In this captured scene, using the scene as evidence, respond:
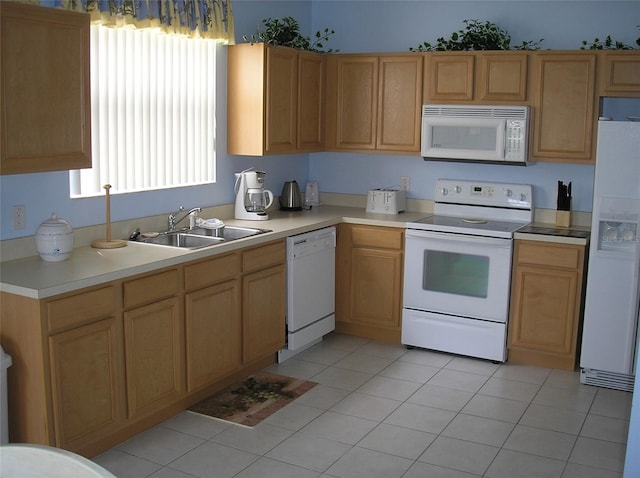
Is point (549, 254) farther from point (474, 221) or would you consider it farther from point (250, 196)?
point (250, 196)

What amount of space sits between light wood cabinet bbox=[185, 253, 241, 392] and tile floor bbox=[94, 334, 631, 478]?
297mm

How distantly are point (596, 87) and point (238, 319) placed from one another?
269cm

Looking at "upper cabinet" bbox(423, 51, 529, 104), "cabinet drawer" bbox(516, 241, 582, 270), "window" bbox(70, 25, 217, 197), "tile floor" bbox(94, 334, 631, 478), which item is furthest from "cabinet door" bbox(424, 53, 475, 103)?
"tile floor" bbox(94, 334, 631, 478)

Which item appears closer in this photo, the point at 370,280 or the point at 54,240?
the point at 54,240

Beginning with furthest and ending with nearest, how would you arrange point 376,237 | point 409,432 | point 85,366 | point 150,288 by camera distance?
point 376,237, point 409,432, point 150,288, point 85,366

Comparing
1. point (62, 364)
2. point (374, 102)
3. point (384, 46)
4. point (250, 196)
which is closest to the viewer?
point (62, 364)

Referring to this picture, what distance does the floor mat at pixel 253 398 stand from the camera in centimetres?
396

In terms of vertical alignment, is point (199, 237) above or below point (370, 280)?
above

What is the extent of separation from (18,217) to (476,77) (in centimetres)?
308

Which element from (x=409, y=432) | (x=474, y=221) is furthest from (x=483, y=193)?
(x=409, y=432)

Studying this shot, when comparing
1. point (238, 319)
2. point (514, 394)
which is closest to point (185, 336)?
point (238, 319)

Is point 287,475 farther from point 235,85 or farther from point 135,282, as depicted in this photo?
point 235,85

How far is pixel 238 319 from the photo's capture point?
4293 millimetres

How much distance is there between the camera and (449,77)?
5.04m
